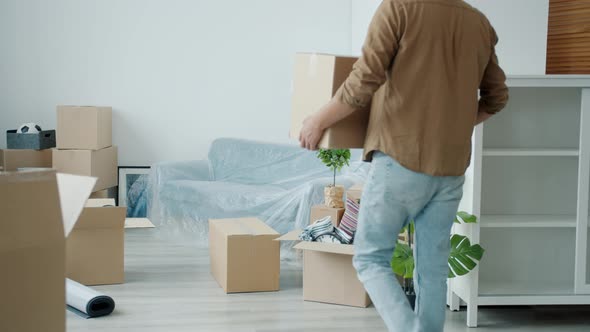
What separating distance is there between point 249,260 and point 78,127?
223 cm

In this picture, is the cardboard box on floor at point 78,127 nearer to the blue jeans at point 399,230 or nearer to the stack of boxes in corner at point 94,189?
the stack of boxes in corner at point 94,189

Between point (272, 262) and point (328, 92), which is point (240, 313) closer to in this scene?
point (272, 262)

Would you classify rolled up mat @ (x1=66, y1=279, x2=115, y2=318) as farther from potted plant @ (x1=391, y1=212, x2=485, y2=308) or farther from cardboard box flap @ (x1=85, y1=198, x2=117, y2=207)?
potted plant @ (x1=391, y1=212, x2=485, y2=308)

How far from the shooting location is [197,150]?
19.2ft

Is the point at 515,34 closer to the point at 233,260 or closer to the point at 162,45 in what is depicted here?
the point at 233,260

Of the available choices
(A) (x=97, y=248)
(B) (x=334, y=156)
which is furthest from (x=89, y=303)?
(B) (x=334, y=156)

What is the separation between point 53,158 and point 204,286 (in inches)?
83.1

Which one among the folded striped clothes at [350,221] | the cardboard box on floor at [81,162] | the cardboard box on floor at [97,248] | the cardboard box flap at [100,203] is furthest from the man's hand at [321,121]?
the cardboard box on floor at [81,162]

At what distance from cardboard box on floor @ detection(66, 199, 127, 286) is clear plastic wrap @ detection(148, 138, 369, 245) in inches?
42.5

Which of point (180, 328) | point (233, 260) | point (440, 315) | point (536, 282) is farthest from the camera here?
point (233, 260)

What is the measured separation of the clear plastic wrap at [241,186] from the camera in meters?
4.39

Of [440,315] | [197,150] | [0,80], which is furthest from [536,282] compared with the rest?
[0,80]

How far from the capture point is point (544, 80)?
118 inches

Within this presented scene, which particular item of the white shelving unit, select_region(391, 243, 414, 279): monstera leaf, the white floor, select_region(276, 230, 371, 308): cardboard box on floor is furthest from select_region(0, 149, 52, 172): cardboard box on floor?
the white shelving unit
